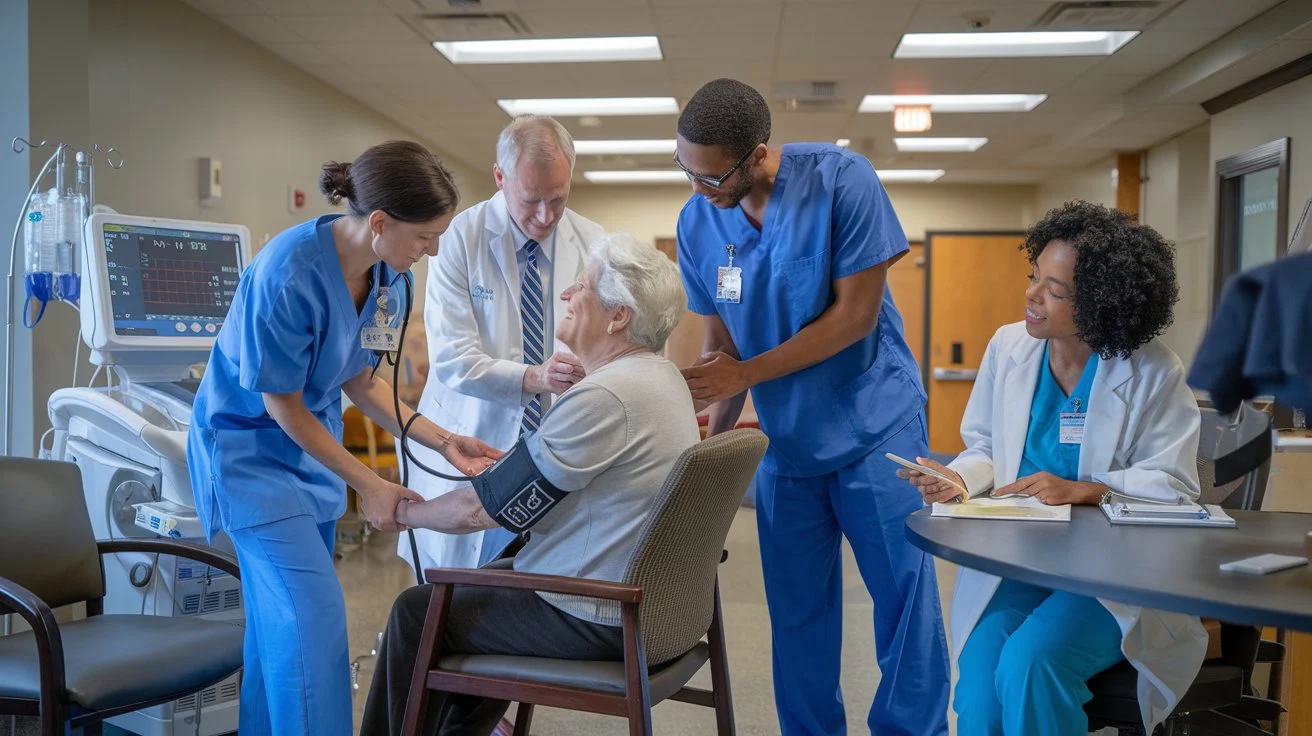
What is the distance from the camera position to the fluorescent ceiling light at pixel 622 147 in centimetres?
904

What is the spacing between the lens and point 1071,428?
1.92m

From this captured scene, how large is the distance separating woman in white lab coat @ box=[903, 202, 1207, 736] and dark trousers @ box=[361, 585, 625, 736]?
64 centimetres

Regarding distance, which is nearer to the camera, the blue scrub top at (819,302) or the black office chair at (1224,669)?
the black office chair at (1224,669)

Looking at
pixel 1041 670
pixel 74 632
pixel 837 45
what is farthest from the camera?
pixel 837 45

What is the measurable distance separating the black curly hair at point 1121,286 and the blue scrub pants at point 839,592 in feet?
1.48

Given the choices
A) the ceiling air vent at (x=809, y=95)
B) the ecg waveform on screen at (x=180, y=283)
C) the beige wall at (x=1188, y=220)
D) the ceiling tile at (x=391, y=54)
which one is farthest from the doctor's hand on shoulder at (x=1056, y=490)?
the beige wall at (x=1188, y=220)

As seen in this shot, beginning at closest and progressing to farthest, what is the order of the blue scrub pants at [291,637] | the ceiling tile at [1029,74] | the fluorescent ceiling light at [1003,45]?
1. the blue scrub pants at [291,637]
2. the fluorescent ceiling light at [1003,45]
3. the ceiling tile at [1029,74]

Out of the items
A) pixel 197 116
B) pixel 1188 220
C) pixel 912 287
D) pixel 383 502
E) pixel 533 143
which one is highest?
pixel 197 116

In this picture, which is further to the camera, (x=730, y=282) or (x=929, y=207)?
(x=929, y=207)

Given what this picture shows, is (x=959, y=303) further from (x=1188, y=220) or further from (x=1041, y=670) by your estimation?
(x=1041, y=670)

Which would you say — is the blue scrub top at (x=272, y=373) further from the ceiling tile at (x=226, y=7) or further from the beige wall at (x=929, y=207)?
the beige wall at (x=929, y=207)

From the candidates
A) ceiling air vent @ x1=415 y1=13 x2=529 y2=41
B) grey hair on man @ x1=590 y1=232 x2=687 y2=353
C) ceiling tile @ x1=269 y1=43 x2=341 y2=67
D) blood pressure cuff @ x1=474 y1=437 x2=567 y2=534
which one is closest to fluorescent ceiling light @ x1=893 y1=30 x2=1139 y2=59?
ceiling air vent @ x1=415 y1=13 x2=529 y2=41

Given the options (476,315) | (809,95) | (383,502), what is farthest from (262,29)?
(383,502)

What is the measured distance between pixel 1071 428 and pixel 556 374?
102 cm
